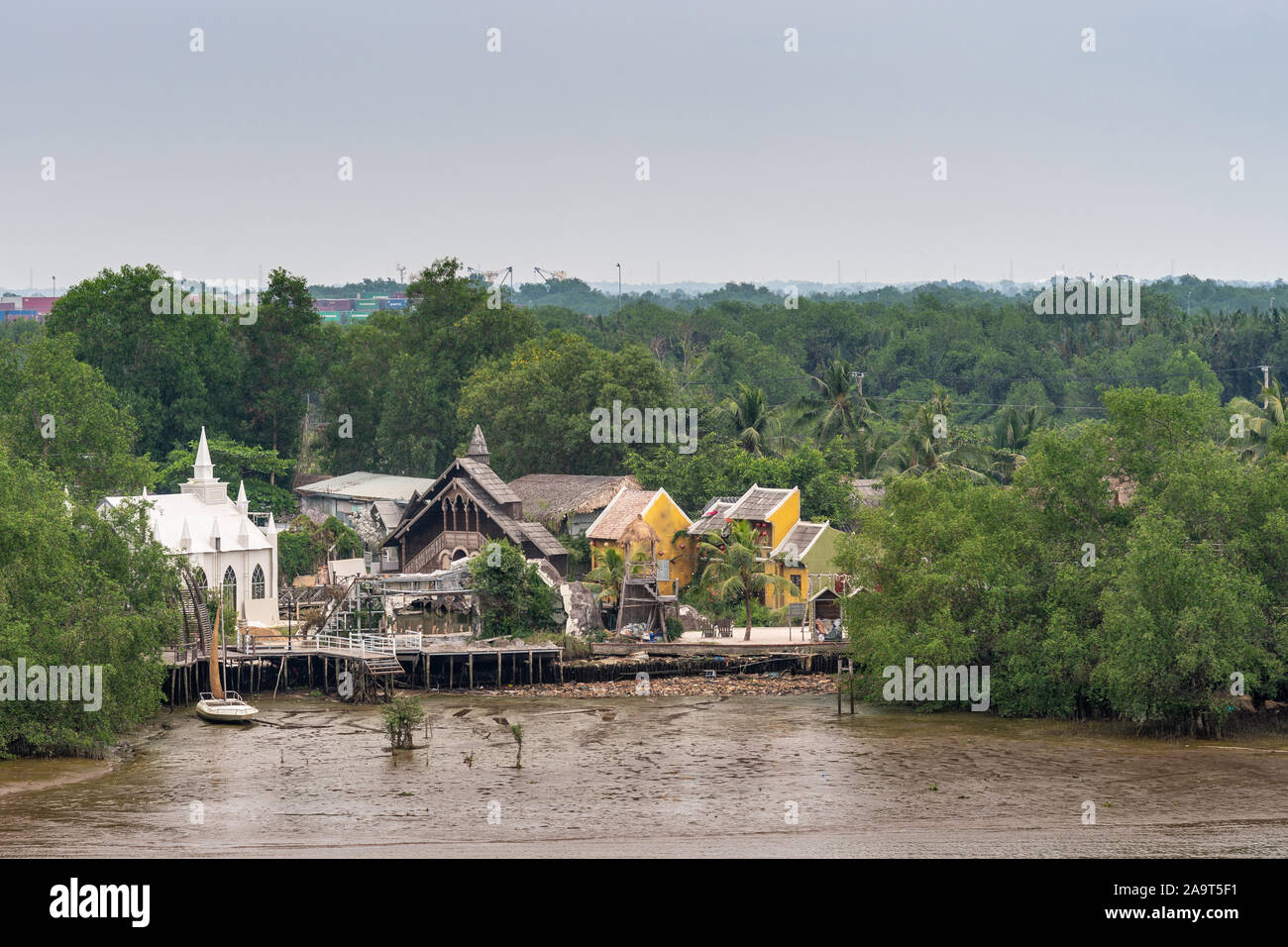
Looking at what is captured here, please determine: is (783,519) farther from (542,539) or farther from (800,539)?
(542,539)

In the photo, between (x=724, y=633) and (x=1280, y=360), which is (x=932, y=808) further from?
(x=1280, y=360)

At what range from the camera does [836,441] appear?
8212cm

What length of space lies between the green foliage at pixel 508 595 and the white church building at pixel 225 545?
810cm

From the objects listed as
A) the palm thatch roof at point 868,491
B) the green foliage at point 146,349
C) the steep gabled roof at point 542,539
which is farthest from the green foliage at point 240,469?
the palm thatch roof at point 868,491

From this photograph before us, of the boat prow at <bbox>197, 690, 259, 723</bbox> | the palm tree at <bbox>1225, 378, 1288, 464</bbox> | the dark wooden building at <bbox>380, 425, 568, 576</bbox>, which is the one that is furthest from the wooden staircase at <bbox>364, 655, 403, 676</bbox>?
the palm tree at <bbox>1225, 378, 1288, 464</bbox>

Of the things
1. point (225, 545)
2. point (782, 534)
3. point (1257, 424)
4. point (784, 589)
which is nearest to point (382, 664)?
point (225, 545)

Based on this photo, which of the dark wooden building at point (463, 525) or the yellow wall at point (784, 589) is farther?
the dark wooden building at point (463, 525)

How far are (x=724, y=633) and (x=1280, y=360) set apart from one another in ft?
261

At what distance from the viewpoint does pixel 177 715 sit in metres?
58.5

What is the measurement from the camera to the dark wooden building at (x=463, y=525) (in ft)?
239

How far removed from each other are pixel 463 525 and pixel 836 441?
1855 cm

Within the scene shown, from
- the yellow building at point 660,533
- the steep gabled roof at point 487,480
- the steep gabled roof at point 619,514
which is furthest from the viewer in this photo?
the steep gabled roof at point 619,514

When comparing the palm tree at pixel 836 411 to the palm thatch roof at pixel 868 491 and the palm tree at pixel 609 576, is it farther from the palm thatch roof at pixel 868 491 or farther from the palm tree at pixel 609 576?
the palm tree at pixel 609 576
